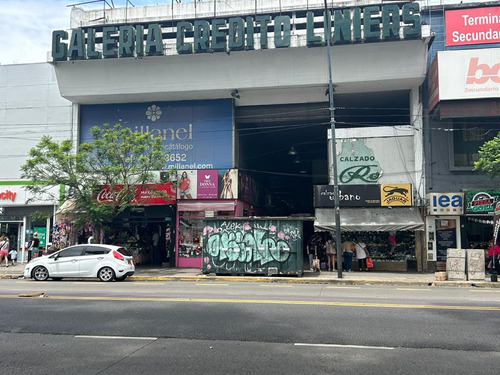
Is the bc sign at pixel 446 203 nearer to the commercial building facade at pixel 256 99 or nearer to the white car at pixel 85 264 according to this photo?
the commercial building facade at pixel 256 99

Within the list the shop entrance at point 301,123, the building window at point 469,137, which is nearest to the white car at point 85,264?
the shop entrance at point 301,123

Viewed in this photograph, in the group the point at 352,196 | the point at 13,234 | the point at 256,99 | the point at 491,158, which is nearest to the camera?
the point at 491,158

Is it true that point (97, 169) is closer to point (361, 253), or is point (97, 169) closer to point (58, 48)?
point (58, 48)

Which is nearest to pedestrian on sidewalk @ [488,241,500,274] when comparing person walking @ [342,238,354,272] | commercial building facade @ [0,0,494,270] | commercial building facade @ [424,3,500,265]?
commercial building facade @ [424,3,500,265]

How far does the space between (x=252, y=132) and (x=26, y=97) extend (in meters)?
13.5

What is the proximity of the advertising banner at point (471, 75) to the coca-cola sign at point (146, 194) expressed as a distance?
44.9 ft

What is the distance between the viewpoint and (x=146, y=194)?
75.2 feet

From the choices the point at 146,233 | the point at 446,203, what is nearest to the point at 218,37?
the point at 146,233

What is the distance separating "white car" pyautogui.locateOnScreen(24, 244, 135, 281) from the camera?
655 inches

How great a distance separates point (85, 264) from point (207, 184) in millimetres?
8525

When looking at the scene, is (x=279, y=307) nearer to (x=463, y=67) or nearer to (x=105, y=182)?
(x=105, y=182)

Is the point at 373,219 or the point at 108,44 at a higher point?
the point at 108,44

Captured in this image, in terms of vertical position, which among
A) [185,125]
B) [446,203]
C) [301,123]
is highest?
[301,123]

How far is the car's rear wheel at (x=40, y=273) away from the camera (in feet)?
56.1
